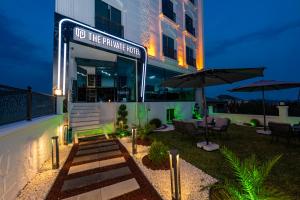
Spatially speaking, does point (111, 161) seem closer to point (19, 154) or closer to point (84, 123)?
point (19, 154)

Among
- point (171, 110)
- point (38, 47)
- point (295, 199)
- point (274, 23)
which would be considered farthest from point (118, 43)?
point (274, 23)

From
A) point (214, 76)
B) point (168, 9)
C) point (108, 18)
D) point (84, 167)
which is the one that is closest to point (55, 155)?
point (84, 167)

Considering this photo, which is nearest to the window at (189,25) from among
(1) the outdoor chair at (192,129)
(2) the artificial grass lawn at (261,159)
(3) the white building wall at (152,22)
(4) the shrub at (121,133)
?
(3) the white building wall at (152,22)

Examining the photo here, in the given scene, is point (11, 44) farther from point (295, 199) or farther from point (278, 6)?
point (278, 6)

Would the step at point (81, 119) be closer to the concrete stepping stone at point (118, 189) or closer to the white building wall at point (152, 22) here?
the white building wall at point (152, 22)

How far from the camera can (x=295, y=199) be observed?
3244mm

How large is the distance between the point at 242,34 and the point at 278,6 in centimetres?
6044

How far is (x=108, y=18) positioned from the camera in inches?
461

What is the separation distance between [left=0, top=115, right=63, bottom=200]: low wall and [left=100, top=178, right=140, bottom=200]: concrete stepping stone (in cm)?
191

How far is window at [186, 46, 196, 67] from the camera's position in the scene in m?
19.3

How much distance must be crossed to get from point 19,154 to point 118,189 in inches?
99.5

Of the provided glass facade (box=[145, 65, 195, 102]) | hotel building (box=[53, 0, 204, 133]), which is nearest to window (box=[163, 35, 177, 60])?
hotel building (box=[53, 0, 204, 133])

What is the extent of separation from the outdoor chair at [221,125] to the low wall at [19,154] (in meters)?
7.72

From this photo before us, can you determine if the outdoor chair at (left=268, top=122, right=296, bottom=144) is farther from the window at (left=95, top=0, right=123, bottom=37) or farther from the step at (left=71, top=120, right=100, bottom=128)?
the window at (left=95, top=0, right=123, bottom=37)
